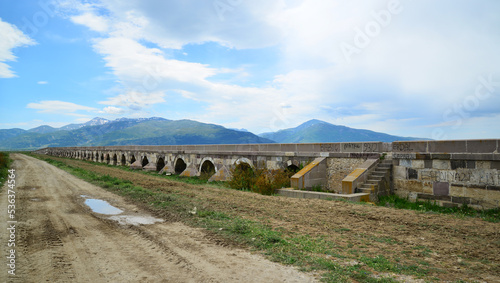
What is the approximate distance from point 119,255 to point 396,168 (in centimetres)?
930

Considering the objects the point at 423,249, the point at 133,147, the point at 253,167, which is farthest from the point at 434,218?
the point at 133,147

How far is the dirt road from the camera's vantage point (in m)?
3.69

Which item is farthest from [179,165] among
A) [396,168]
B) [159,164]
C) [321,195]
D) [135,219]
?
[396,168]

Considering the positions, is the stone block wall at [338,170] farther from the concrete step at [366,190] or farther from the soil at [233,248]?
the soil at [233,248]

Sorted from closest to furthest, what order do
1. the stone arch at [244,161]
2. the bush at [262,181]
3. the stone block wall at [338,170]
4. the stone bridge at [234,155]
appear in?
the stone block wall at [338,170] → the bush at [262,181] → the stone bridge at [234,155] → the stone arch at [244,161]

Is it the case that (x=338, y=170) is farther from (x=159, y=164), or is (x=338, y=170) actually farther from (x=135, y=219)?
(x=159, y=164)

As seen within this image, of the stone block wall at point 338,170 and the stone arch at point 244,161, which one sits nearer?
the stone block wall at point 338,170

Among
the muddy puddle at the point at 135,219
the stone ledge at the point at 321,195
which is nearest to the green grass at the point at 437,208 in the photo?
the stone ledge at the point at 321,195

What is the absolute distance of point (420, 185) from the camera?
952cm

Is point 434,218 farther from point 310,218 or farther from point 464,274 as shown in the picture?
point 464,274

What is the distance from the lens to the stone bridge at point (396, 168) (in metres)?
8.11

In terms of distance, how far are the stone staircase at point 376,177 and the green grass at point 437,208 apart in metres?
0.57

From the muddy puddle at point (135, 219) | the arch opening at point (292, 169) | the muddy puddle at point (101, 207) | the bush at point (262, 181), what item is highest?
the arch opening at point (292, 169)

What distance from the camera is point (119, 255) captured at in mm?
4465
